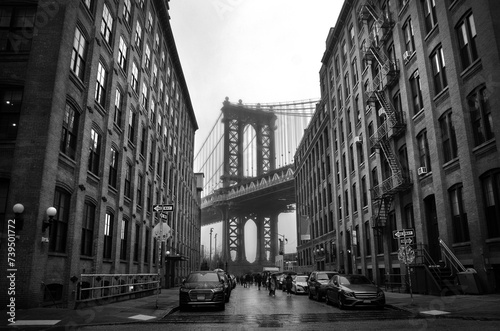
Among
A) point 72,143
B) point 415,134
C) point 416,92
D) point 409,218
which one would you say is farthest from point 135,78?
point 409,218

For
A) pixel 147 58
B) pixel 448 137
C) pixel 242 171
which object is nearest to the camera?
pixel 448 137

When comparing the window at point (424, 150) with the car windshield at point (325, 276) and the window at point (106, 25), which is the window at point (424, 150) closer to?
the car windshield at point (325, 276)

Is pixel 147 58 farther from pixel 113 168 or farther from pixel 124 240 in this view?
pixel 124 240

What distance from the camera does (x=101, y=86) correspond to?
22531mm

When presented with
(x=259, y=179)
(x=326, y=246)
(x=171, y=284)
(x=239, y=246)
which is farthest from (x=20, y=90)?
(x=239, y=246)

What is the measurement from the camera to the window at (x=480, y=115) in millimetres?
18750

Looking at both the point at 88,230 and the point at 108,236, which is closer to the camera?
A: the point at 88,230

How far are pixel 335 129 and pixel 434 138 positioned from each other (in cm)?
2277

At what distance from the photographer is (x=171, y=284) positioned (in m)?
39.9

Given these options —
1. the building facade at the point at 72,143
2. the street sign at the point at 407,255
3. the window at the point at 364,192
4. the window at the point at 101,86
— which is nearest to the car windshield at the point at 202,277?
the building facade at the point at 72,143

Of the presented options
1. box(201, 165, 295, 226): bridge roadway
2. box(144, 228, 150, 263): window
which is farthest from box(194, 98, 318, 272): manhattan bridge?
box(144, 228, 150, 263): window

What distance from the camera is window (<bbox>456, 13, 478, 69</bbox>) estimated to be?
65.1ft

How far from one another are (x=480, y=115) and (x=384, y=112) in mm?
10854

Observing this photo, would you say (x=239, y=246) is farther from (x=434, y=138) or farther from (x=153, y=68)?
(x=434, y=138)
